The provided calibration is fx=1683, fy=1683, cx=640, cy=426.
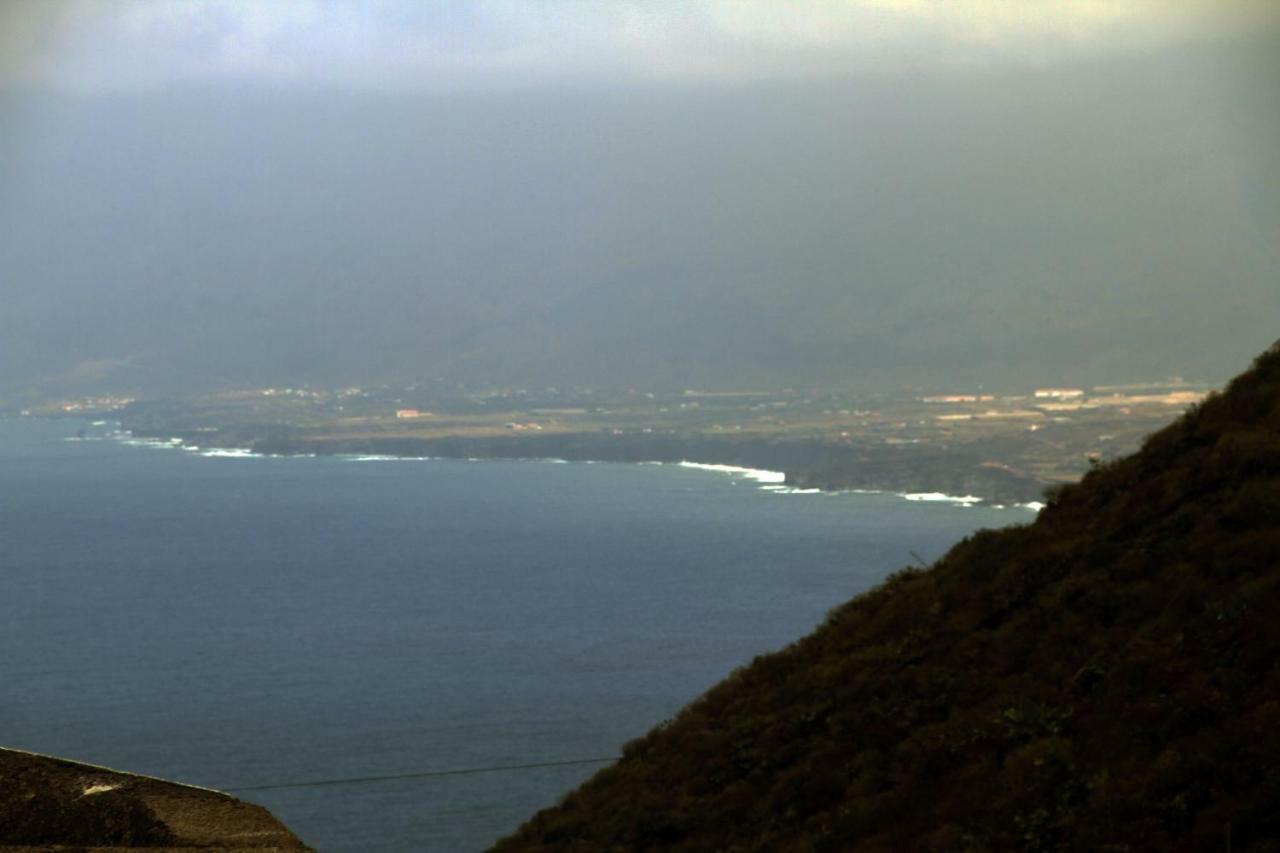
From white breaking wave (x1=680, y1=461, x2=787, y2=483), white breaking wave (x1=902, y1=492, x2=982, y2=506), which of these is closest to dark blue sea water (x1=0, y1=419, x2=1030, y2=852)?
white breaking wave (x1=902, y1=492, x2=982, y2=506)

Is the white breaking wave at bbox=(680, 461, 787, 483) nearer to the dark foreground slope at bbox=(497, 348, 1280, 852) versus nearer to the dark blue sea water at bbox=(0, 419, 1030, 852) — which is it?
the dark blue sea water at bbox=(0, 419, 1030, 852)

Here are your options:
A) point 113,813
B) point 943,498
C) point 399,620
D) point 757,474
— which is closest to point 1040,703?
point 113,813

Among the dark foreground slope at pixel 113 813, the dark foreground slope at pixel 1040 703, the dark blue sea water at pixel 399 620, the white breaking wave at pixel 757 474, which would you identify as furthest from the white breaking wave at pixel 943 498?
the dark foreground slope at pixel 113 813

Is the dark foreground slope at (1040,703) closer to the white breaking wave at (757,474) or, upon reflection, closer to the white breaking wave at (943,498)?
the white breaking wave at (943,498)

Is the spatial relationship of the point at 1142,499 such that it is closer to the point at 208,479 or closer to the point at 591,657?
the point at 591,657

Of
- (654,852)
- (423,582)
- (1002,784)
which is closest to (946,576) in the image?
(654,852)

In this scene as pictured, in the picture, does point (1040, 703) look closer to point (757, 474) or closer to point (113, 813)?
point (113, 813)
